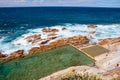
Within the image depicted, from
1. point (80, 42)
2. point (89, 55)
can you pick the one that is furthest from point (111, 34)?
point (89, 55)

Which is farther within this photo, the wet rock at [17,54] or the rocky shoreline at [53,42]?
the rocky shoreline at [53,42]

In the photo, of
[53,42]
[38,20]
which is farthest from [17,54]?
[38,20]

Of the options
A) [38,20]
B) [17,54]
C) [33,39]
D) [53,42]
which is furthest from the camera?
[38,20]

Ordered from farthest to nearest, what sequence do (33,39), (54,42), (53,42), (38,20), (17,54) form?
(38,20)
(33,39)
(53,42)
(54,42)
(17,54)

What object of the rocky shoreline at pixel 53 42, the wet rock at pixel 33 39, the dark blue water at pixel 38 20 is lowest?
the dark blue water at pixel 38 20

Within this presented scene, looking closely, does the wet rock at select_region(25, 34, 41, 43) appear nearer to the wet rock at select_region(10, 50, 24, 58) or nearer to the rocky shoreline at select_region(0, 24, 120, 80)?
the rocky shoreline at select_region(0, 24, 120, 80)

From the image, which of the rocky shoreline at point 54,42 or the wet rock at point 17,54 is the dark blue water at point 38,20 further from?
the wet rock at point 17,54

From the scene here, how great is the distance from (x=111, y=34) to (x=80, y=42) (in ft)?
40.9

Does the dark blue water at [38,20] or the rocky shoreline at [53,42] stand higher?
the rocky shoreline at [53,42]

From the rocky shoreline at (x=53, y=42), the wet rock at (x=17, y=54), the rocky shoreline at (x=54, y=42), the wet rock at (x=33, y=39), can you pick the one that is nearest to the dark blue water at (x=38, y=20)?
the wet rock at (x=33, y=39)

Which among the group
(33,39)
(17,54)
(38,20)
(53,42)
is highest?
(17,54)

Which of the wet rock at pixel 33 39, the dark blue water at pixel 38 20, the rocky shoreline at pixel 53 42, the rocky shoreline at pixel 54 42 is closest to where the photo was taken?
the rocky shoreline at pixel 54 42

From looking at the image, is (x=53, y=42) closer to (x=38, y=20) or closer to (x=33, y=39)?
(x=33, y=39)

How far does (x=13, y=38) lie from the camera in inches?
1826
